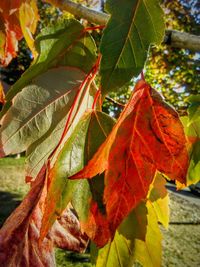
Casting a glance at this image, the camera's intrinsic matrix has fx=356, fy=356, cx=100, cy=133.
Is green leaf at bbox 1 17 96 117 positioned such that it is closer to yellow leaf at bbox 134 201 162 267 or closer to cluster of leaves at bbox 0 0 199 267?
cluster of leaves at bbox 0 0 199 267

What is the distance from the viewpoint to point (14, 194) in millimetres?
8570

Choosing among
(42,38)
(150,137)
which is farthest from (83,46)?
(150,137)

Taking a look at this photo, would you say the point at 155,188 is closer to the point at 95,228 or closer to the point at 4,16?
the point at 95,228

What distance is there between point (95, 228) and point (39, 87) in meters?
0.25

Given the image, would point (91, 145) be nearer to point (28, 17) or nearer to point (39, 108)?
point (39, 108)

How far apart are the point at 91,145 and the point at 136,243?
0.21 meters

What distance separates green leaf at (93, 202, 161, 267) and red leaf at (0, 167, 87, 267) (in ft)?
0.42

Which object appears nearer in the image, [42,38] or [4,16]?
[42,38]

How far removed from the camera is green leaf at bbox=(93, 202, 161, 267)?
24.9 inches

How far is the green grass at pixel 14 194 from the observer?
5.17m

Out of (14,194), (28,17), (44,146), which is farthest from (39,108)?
(14,194)

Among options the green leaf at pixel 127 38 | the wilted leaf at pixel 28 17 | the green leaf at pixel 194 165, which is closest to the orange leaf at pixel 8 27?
the wilted leaf at pixel 28 17

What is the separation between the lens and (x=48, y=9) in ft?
34.0

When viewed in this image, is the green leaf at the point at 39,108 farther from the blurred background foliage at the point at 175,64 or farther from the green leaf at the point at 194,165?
the blurred background foliage at the point at 175,64
